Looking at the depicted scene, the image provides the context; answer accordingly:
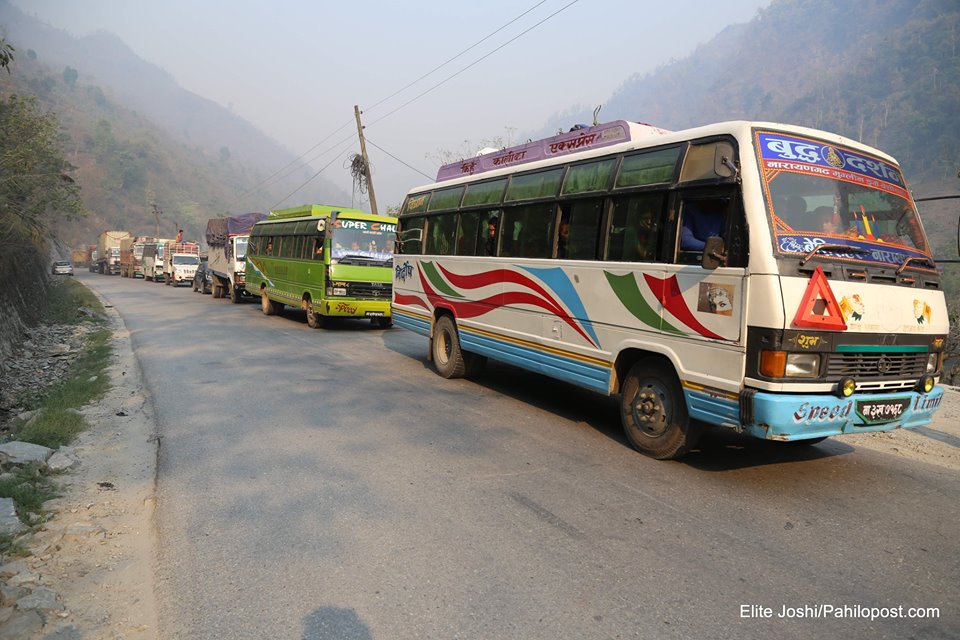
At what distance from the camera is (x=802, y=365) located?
455 centimetres

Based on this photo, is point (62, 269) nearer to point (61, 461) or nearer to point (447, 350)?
point (447, 350)

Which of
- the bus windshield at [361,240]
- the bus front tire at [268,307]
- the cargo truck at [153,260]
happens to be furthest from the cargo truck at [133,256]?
the bus windshield at [361,240]

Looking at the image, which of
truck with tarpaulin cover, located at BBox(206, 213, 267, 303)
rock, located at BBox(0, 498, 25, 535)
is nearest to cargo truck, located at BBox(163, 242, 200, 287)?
truck with tarpaulin cover, located at BBox(206, 213, 267, 303)

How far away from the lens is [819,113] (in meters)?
123

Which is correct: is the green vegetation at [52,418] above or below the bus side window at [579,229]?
below

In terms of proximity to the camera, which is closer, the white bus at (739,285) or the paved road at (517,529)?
the paved road at (517,529)

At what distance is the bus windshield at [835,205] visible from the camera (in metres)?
4.73

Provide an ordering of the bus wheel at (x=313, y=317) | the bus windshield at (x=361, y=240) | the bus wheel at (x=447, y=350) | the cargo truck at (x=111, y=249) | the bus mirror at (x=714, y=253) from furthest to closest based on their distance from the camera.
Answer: the cargo truck at (x=111, y=249) < the bus wheel at (x=313, y=317) < the bus windshield at (x=361, y=240) < the bus wheel at (x=447, y=350) < the bus mirror at (x=714, y=253)

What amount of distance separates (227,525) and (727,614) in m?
3.09

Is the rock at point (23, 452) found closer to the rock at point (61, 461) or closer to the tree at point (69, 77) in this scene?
the rock at point (61, 461)

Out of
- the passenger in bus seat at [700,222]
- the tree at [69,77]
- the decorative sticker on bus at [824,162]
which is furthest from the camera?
the tree at [69,77]

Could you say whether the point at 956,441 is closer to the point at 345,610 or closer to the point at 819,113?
the point at 345,610

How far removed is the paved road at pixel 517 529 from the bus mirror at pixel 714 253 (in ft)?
5.83

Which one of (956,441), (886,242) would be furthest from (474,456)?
(956,441)
